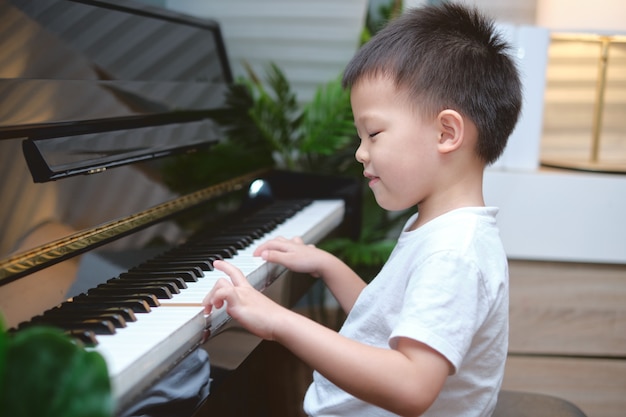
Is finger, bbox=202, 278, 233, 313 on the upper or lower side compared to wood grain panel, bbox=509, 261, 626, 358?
upper

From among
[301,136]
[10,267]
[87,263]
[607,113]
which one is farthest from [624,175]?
[10,267]

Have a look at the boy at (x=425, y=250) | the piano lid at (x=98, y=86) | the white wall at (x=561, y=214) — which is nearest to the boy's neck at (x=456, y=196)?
the boy at (x=425, y=250)

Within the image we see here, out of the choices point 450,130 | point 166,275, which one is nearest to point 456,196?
point 450,130

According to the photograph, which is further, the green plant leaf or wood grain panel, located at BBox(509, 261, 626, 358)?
wood grain panel, located at BBox(509, 261, 626, 358)

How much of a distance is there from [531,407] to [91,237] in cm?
75

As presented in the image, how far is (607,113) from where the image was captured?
2.49 meters

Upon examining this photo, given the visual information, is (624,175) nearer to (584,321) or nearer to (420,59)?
(584,321)

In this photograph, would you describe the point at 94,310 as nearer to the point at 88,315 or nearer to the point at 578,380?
the point at 88,315

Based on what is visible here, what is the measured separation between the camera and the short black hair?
3.35ft

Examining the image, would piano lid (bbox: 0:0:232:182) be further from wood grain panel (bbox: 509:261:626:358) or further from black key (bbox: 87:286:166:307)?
wood grain panel (bbox: 509:261:626:358)

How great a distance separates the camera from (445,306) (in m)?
0.87

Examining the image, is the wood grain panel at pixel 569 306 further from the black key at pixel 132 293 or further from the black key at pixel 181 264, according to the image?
the black key at pixel 132 293

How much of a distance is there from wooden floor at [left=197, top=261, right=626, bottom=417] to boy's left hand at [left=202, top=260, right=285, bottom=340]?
3.87 ft

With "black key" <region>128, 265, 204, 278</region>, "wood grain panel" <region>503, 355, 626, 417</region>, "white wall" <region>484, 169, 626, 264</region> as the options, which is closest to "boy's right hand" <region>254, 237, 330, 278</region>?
"black key" <region>128, 265, 204, 278</region>
